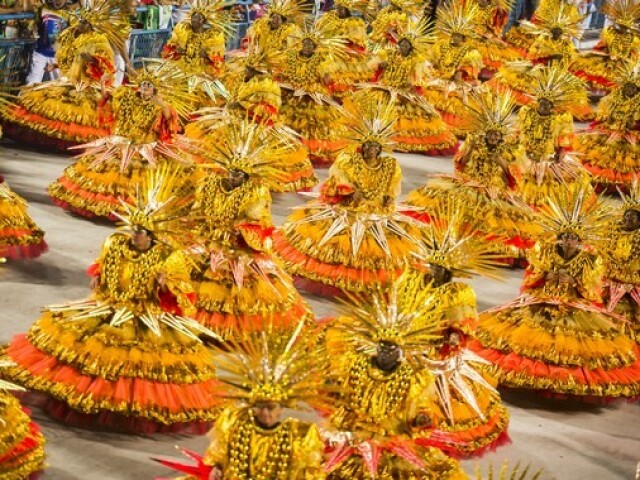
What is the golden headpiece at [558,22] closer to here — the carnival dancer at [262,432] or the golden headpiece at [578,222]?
the golden headpiece at [578,222]

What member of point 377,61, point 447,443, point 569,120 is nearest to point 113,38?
point 377,61

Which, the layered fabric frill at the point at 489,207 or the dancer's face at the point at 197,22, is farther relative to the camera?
the dancer's face at the point at 197,22

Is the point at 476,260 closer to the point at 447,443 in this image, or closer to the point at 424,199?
the point at 447,443

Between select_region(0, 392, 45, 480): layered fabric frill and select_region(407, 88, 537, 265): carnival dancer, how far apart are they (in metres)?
5.19

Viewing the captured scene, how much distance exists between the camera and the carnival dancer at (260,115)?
12.1 metres

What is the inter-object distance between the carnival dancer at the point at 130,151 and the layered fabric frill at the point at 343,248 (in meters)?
1.05

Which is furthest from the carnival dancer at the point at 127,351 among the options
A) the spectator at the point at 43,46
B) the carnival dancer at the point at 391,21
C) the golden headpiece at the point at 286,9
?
the carnival dancer at the point at 391,21

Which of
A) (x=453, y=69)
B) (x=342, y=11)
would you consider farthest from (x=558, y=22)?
(x=342, y=11)

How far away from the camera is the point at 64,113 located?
1277cm

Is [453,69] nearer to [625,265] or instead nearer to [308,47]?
[308,47]

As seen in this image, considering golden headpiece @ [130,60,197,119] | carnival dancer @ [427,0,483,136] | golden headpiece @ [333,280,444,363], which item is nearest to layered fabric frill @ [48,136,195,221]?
golden headpiece @ [130,60,197,119]

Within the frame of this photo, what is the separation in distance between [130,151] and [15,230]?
1.42 meters

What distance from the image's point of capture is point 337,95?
1609cm

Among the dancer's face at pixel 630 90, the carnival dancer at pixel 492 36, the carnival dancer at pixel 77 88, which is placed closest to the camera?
the carnival dancer at pixel 77 88
